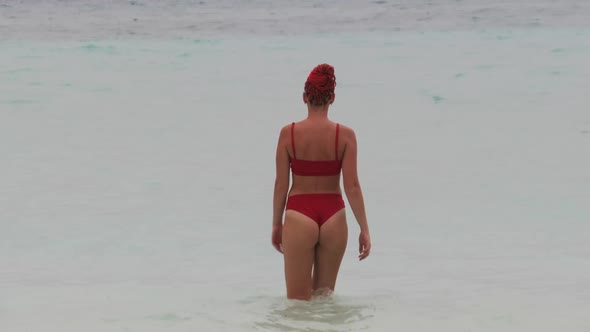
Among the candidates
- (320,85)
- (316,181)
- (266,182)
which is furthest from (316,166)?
(266,182)

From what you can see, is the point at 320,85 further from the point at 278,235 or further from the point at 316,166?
the point at 278,235

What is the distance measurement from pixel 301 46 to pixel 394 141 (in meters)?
15.0

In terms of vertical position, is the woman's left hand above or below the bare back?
below

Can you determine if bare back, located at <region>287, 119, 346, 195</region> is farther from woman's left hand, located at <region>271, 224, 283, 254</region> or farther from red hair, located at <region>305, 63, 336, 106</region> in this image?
woman's left hand, located at <region>271, 224, 283, 254</region>

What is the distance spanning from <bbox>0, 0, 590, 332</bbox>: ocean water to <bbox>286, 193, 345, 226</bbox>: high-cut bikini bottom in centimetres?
71

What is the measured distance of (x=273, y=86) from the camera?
2270cm

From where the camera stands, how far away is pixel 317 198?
591 centimetres

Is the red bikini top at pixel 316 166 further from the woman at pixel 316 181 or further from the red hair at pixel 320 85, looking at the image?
the red hair at pixel 320 85

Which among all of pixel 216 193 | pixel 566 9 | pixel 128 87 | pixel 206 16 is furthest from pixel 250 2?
pixel 216 193

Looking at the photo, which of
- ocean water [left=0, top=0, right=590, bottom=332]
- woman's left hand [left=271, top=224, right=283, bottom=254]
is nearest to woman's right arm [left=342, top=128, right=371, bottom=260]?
woman's left hand [left=271, top=224, right=283, bottom=254]

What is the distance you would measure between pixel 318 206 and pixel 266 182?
7090 millimetres

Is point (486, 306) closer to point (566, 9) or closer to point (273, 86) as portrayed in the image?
point (273, 86)

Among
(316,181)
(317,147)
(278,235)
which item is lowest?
(278,235)

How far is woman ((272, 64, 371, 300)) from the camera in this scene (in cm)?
584
